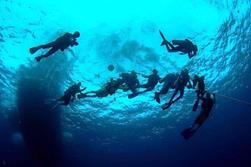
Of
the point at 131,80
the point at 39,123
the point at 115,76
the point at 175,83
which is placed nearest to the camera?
the point at 175,83

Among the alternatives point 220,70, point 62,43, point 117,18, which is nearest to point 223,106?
point 220,70

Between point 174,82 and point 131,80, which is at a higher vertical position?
point 131,80

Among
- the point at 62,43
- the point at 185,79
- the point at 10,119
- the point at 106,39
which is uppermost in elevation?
the point at 10,119

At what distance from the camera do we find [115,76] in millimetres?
20172

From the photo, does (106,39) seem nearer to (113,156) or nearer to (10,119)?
(10,119)

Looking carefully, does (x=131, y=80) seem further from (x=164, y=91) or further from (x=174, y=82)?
(x=174, y=82)

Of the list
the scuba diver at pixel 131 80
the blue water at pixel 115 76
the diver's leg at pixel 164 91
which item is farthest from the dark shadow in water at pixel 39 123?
the diver's leg at pixel 164 91

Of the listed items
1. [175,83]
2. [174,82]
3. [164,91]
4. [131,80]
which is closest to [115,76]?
[131,80]

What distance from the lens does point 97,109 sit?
24.6m

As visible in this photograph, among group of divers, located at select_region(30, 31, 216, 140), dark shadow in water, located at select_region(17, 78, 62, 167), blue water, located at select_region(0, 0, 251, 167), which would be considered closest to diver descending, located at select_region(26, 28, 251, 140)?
group of divers, located at select_region(30, 31, 216, 140)

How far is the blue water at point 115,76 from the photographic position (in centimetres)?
1670

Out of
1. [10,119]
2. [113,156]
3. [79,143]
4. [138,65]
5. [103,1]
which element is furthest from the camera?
[113,156]

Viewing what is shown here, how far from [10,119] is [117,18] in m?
15.7

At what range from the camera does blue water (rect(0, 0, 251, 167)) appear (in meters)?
16.7
